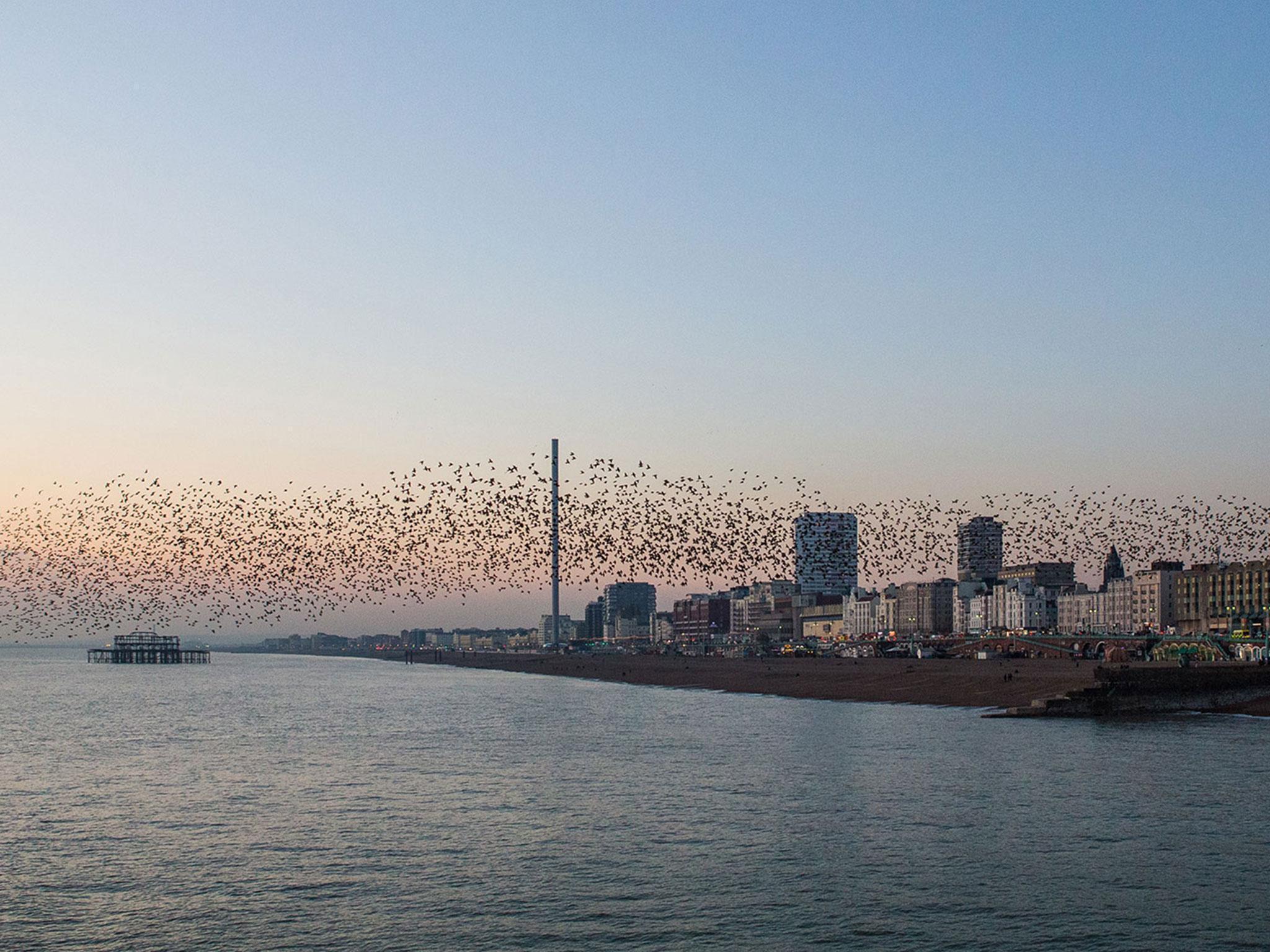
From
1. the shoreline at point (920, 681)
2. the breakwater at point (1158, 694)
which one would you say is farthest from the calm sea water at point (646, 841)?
the shoreline at point (920, 681)

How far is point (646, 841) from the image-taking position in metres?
39.2

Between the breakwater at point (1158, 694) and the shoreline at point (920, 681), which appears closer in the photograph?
the breakwater at point (1158, 694)

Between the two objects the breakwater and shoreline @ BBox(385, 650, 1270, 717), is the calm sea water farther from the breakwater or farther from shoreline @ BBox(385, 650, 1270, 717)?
shoreline @ BBox(385, 650, 1270, 717)

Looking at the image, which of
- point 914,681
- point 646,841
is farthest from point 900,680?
point 646,841

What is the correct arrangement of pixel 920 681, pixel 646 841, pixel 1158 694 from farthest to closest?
1. pixel 920 681
2. pixel 1158 694
3. pixel 646 841

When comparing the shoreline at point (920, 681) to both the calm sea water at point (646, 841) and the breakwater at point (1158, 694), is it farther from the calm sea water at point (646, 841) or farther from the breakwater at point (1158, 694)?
the calm sea water at point (646, 841)

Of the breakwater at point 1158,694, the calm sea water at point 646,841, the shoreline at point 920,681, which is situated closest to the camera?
the calm sea water at point 646,841

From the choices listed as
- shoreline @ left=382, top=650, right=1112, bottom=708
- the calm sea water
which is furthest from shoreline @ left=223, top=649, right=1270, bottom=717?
the calm sea water

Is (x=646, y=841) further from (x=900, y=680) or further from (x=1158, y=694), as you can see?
(x=900, y=680)

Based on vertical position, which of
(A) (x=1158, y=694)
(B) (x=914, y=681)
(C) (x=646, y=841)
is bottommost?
(B) (x=914, y=681)

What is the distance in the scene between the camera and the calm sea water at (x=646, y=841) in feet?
95.0

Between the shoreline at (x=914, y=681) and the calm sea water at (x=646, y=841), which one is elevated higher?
the calm sea water at (x=646, y=841)

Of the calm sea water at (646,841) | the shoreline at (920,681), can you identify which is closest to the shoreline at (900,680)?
the shoreline at (920,681)

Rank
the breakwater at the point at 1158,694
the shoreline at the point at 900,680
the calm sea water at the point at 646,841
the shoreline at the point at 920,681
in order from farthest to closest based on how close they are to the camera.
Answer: the shoreline at the point at 900,680, the shoreline at the point at 920,681, the breakwater at the point at 1158,694, the calm sea water at the point at 646,841
